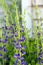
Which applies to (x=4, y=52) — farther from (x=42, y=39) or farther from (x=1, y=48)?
(x=42, y=39)

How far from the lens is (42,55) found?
1876mm

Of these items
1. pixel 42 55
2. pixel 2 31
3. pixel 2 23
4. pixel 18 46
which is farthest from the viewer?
pixel 2 23

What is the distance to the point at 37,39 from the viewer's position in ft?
6.73

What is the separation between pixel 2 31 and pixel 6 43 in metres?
0.29

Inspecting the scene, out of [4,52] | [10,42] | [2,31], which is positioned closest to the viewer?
[4,52]

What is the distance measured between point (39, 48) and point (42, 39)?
0.08m

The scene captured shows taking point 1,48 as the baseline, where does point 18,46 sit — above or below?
above

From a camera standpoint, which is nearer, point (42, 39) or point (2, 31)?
point (42, 39)

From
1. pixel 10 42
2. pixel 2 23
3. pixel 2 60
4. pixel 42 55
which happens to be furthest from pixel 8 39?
pixel 2 23

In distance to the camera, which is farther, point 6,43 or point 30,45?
point 30,45

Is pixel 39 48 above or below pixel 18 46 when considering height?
below

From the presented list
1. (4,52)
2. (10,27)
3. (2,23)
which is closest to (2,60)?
(4,52)

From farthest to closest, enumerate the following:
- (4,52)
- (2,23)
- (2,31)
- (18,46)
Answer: (2,23)
(2,31)
(4,52)
(18,46)

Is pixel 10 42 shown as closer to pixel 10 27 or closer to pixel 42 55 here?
pixel 10 27
